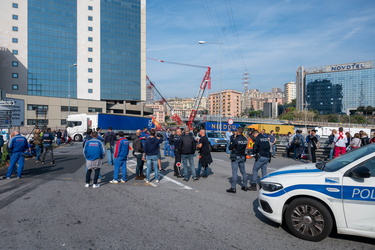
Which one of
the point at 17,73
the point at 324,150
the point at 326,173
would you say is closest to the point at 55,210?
the point at 326,173

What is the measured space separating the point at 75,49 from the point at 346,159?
253ft

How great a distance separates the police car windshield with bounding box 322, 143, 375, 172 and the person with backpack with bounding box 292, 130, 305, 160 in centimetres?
1108

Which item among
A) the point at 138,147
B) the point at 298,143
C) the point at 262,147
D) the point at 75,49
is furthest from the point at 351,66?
the point at 138,147

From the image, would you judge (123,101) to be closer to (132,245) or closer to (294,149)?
(294,149)

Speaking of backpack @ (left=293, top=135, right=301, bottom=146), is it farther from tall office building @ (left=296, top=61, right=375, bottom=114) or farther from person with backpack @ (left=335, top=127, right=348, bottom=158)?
tall office building @ (left=296, top=61, right=375, bottom=114)

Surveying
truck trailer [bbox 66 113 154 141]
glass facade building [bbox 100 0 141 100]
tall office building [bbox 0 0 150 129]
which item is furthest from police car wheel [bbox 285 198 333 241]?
glass facade building [bbox 100 0 141 100]

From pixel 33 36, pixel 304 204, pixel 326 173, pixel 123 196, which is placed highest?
pixel 33 36

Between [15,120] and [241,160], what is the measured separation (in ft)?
40.4

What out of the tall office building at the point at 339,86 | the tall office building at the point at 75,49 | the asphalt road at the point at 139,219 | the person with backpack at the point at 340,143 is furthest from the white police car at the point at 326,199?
the tall office building at the point at 339,86

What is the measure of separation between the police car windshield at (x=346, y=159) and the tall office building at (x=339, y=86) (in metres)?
133

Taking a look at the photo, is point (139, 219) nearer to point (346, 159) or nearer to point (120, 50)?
point (346, 159)

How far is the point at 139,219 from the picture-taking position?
5629 millimetres

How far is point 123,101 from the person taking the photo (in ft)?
264

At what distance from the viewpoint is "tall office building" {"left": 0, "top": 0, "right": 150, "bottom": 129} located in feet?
217
